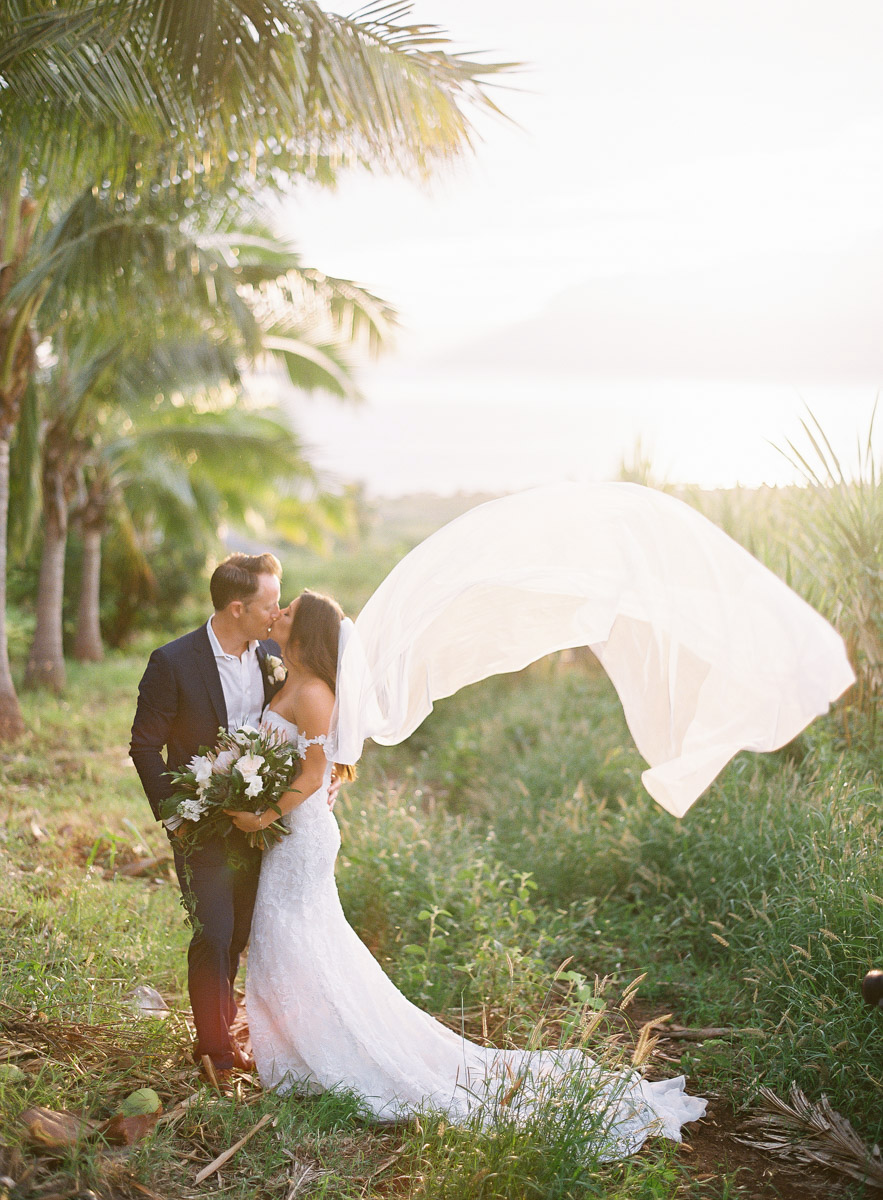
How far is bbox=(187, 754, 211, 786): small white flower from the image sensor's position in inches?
140

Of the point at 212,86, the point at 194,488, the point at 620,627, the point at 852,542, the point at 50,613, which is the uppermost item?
the point at 212,86

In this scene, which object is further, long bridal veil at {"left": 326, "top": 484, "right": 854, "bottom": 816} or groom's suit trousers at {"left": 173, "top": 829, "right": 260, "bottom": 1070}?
groom's suit trousers at {"left": 173, "top": 829, "right": 260, "bottom": 1070}

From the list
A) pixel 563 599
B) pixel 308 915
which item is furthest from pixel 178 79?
pixel 308 915

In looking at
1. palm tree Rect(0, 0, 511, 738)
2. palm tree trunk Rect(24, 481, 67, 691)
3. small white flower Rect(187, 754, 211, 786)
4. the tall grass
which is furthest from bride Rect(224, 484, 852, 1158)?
palm tree trunk Rect(24, 481, 67, 691)

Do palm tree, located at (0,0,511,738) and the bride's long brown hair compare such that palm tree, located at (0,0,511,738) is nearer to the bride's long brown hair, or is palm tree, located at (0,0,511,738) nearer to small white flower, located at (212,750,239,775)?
the bride's long brown hair

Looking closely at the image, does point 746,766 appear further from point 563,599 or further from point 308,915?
point 308,915

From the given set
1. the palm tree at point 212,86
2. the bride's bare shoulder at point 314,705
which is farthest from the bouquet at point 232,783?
the palm tree at point 212,86

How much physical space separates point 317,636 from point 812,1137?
2.80m

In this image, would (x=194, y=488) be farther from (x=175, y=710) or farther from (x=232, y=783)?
(x=232, y=783)

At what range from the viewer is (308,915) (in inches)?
150

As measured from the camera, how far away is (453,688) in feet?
13.2

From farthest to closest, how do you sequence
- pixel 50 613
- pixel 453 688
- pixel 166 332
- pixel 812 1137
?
pixel 50 613 → pixel 166 332 → pixel 453 688 → pixel 812 1137

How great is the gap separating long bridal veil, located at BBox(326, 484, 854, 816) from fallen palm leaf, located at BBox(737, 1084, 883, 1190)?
123 centimetres

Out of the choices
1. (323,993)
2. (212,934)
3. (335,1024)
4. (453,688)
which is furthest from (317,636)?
(335,1024)
